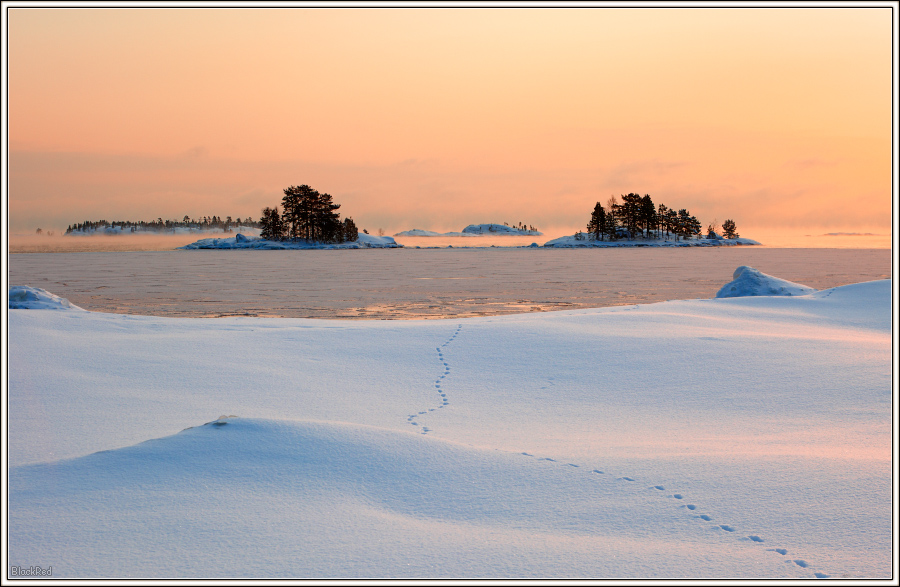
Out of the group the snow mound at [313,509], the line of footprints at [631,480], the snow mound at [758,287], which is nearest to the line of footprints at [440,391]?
the line of footprints at [631,480]

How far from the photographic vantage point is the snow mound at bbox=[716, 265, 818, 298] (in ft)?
43.7

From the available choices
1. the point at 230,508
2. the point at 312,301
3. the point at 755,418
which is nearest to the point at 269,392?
Answer: the point at 230,508

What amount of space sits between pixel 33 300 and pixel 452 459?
989 centimetres

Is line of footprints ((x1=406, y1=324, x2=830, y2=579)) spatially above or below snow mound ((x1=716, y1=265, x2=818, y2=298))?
below

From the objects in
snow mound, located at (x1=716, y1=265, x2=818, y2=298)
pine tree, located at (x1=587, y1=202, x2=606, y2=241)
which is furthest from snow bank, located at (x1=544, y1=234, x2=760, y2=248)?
snow mound, located at (x1=716, y1=265, x2=818, y2=298)

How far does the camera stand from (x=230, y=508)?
9.03 ft

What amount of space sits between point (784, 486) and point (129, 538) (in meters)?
3.01

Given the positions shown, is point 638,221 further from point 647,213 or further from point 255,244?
point 255,244

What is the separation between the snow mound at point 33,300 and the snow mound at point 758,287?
505 inches

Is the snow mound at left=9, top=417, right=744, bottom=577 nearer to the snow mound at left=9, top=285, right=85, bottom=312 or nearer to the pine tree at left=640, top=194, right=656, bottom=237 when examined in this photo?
the snow mound at left=9, top=285, right=85, bottom=312

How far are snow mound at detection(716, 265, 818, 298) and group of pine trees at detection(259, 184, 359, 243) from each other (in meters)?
87.3

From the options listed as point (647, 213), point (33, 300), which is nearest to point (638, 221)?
point (647, 213)

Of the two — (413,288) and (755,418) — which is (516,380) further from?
(413,288)

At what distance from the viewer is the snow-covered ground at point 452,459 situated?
2.46m
